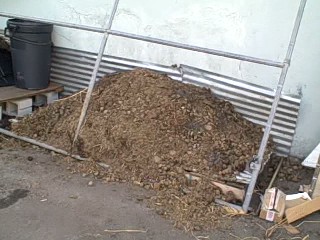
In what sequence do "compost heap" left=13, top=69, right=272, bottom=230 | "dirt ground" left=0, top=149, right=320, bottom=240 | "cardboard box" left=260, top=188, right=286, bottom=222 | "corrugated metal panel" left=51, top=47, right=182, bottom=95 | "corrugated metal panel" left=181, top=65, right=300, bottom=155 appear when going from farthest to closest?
"corrugated metal panel" left=51, top=47, right=182, bottom=95
"corrugated metal panel" left=181, top=65, right=300, bottom=155
"compost heap" left=13, top=69, right=272, bottom=230
"cardboard box" left=260, top=188, right=286, bottom=222
"dirt ground" left=0, top=149, right=320, bottom=240

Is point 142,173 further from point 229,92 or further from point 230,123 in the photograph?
point 229,92

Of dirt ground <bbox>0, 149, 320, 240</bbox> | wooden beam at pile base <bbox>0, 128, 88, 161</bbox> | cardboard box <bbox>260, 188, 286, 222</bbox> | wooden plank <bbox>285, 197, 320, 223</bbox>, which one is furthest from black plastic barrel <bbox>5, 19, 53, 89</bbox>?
wooden plank <bbox>285, 197, 320, 223</bbox>

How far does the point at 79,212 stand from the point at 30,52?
2497 millimetres

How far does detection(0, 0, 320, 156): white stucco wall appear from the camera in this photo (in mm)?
4832

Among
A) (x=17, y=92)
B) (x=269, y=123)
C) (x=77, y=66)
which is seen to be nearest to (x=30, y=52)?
(x=17, y=92)

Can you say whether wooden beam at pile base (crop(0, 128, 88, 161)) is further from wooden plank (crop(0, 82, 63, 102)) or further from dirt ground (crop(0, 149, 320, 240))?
wooden plank (crop(0, 82, 63, 102))

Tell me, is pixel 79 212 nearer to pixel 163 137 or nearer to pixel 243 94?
pixel 163 137

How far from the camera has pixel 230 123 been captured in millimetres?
4910

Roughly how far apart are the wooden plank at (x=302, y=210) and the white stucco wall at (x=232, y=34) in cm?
109

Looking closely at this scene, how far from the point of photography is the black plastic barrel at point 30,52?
556cm

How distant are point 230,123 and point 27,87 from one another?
2530 mm

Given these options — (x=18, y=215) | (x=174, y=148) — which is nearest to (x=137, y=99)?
(x=174, y=148)

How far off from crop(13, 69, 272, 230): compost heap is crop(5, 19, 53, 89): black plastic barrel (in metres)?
0.65

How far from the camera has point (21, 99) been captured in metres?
5.62
